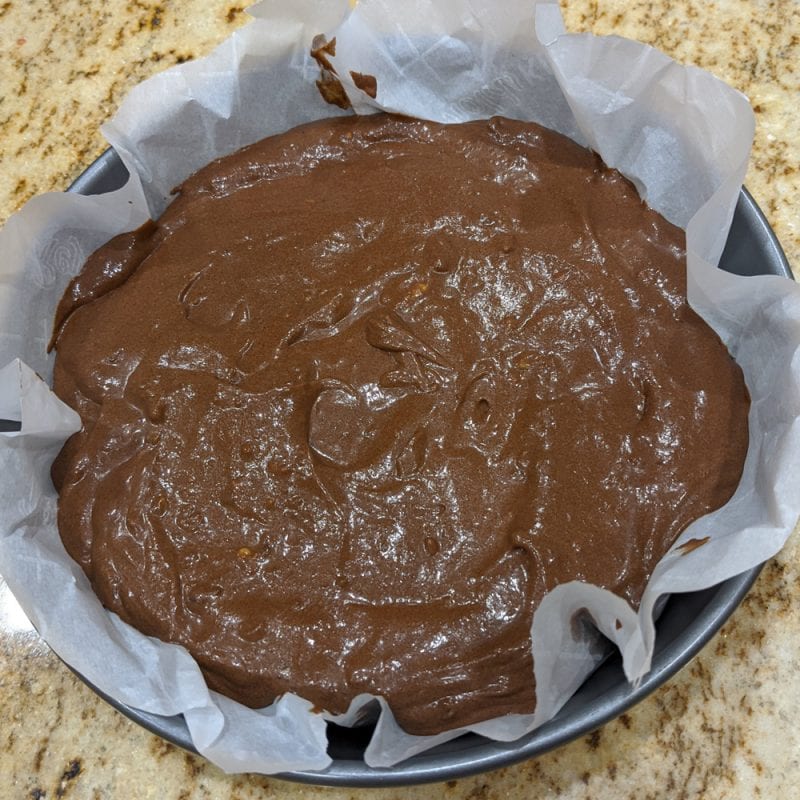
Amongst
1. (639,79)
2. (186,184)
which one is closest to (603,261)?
(639,79)

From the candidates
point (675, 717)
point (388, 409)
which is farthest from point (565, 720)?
point (388, 409)

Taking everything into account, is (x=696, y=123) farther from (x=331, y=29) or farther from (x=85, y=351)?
(x=85, y=351)

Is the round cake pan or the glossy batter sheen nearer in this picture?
the round cake pan

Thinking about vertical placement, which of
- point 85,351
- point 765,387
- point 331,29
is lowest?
point 765,387

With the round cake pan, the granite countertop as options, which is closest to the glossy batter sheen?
the round cake pan

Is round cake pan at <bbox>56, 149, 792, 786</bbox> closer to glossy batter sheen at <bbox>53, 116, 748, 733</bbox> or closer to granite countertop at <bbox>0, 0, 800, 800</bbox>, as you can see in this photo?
glossy batter sheen at <bbox>53, 116, 748, 733</bbox>

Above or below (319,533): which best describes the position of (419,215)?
above

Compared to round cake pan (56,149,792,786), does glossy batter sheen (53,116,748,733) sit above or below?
above

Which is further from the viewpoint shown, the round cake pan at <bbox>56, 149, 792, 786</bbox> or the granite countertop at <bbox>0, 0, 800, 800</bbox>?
the granite countertop at <bbox>0, 0, 800, 800</bbox>
